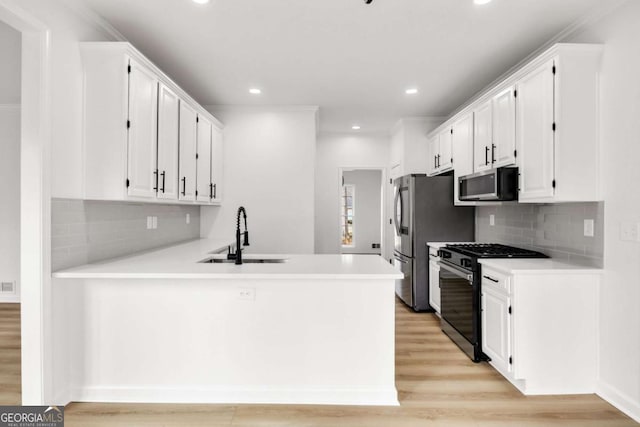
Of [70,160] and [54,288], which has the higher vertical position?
[70,160]

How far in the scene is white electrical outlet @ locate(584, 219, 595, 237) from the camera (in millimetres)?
2438

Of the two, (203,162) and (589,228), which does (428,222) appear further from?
(203,162)

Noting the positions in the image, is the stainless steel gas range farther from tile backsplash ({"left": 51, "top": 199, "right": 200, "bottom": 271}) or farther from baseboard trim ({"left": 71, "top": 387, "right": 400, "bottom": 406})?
tile backsplash ({"left": 51, "top": 199, "right": 200, "bottom": 271})

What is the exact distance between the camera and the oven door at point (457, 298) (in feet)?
9.61

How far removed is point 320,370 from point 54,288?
1.67 m

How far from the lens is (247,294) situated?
7.23 feet

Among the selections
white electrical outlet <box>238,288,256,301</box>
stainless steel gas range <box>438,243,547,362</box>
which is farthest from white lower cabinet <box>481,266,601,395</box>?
white electrical outlet <box>238,288,256,301</box>

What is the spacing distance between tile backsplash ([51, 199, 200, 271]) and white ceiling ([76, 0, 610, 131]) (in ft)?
4.42

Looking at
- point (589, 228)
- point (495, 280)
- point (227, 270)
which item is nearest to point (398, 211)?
point (495, 280)

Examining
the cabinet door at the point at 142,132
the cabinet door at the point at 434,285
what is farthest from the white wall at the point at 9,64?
the cabinet door at the point at 434,285

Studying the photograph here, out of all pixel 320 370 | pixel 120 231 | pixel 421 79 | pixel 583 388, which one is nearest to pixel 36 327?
pixel 120 231

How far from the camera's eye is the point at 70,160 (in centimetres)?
222

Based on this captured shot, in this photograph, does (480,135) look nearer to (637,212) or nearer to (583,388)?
(637,212)

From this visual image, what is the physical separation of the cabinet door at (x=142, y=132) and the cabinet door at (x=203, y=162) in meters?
0.93
